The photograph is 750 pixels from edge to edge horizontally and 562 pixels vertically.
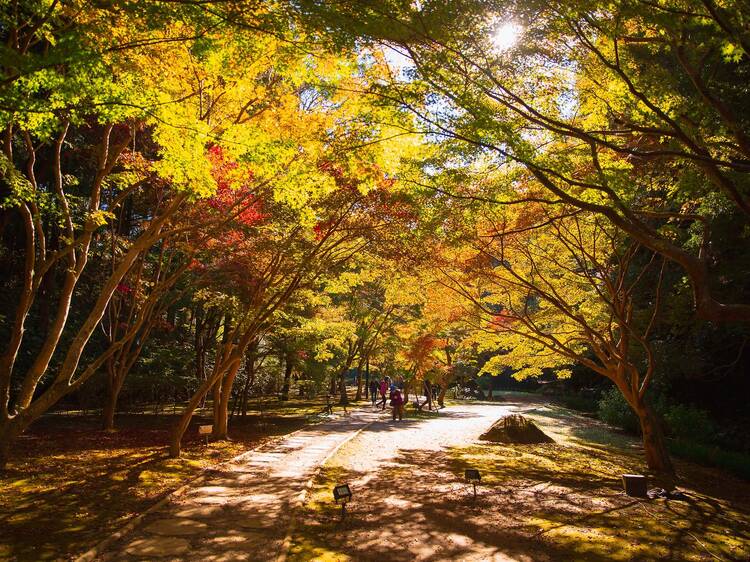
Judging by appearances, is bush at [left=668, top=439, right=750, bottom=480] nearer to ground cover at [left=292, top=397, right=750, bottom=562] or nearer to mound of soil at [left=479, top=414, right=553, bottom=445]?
ground cover at [left=292, top=397, right=750, bottom=562]

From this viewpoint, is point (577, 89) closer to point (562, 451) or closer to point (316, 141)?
point (316, 141)

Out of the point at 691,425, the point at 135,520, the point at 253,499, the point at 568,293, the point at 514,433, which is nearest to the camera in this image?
the point at 135,520

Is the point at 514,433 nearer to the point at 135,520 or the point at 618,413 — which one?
the point at 618,413

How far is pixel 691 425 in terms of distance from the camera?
1616 centimetres

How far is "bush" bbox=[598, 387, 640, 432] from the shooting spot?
1861cm

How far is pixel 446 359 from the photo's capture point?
25.9m

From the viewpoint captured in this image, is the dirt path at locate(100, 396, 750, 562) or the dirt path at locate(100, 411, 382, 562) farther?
the dirt path at locate(100, 396, 750, 562)

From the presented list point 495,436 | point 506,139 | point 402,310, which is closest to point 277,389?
point 402,310

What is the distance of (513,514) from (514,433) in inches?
317

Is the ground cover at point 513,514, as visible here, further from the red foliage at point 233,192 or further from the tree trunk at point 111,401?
the tree trunk at point 111,401

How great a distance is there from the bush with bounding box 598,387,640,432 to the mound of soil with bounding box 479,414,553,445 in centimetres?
603

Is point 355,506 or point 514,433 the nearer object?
point 355,506

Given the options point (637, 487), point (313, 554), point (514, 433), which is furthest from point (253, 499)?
point (514, 433)

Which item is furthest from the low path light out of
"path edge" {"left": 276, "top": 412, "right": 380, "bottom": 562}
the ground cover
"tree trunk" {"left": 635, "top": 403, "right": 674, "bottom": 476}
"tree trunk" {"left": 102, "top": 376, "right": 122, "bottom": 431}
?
"tree trunk" {"left": 102, "top": 376, "right": 122, "bottom": 431}
